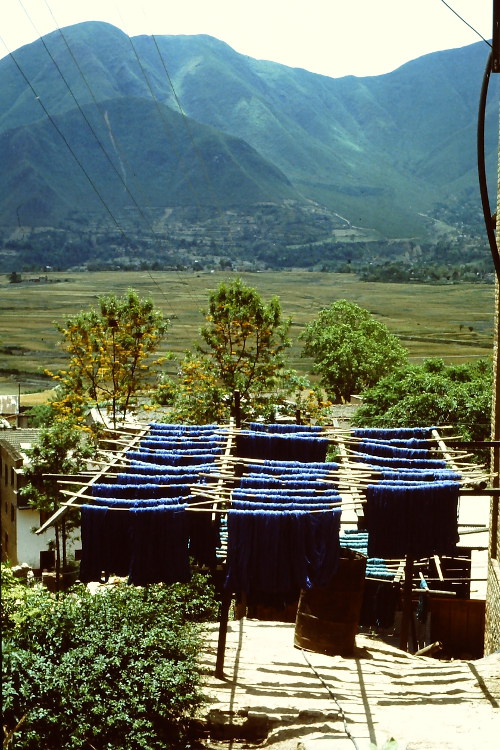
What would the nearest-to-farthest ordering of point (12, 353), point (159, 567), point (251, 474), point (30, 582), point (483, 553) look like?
point (159, 567) → point (251, 474) → point (30, 582) → point (483, 553) → point (12, 353)

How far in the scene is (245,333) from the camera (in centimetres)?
3303

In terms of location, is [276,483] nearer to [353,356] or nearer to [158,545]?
[158,545]

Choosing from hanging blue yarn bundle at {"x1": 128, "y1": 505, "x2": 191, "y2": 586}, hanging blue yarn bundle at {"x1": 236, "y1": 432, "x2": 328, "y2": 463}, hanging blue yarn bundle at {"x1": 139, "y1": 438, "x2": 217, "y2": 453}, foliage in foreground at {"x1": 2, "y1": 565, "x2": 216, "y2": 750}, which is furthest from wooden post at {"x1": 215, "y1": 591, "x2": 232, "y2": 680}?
hanging blue yarn bundle at {"x1": 236, "y1": 432, "x2": 328, "y2": 463}

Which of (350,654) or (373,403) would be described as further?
(373,403)

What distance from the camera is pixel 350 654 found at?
1375 cm

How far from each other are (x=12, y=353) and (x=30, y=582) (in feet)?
323

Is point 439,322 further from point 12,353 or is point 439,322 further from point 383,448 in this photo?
point 383,448

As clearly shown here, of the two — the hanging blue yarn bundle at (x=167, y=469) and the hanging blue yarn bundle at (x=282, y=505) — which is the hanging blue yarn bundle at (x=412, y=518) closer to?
the hanging blue yarn bundle at (x=282, y=505)

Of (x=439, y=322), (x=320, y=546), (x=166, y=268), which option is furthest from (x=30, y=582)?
(x=166, y=268)

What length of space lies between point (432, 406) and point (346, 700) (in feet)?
84.3

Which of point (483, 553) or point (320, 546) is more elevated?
point (320, 546)

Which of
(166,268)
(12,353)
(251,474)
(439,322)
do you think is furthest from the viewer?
(166,268)

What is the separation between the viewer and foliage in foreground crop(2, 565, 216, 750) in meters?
9.66

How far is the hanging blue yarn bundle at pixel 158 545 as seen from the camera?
11570 millimetres
